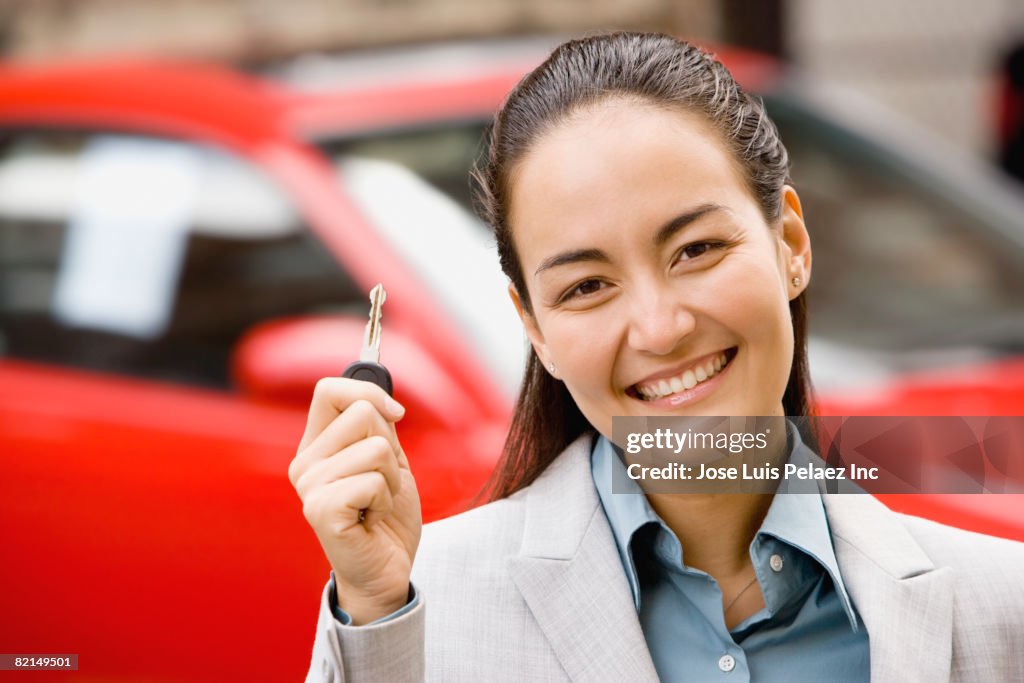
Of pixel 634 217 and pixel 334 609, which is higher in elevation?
pixel 634 217

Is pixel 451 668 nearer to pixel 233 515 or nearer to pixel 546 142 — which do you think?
pixel 546 142

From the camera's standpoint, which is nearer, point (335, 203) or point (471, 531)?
point (471, 531)

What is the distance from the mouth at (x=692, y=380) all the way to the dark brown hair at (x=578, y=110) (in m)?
0.20

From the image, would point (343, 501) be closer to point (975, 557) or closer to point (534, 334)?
point (534, 334)

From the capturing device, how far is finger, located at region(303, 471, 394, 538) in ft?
4.81

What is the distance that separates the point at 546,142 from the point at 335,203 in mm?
1204

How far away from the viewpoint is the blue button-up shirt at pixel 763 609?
5.49ft

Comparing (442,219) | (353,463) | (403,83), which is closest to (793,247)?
(353,463)

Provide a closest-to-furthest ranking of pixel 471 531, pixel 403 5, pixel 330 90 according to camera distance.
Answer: pixel 471 531 < pixel 330 90 < pixel 403 5

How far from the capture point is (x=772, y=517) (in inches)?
68.2

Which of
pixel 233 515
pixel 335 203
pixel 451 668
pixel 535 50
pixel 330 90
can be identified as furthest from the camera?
pixel 535 50

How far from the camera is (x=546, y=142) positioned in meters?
1.68

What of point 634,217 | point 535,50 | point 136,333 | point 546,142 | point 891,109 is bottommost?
point 634,217

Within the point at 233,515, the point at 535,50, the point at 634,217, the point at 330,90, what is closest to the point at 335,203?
the point at 330,90
